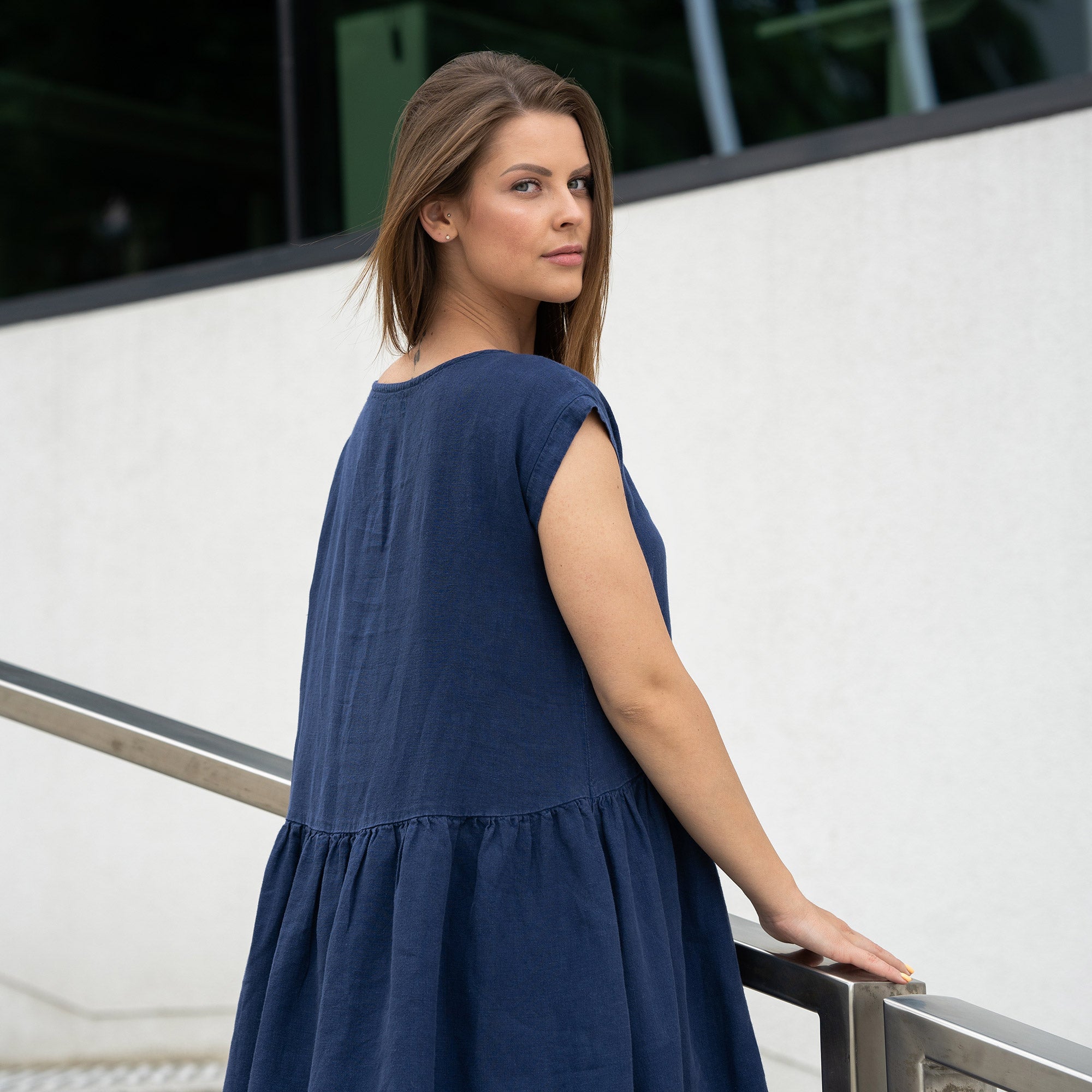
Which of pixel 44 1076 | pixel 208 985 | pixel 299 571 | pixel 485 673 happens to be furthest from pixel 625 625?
pixel 208 985

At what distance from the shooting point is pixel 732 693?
263cm

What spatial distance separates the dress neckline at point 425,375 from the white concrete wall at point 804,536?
3.29 feet

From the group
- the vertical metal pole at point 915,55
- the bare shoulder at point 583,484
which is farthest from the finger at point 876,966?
the vertical metal pole at point 915,55

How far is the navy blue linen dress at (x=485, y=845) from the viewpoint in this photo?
34.1 inches

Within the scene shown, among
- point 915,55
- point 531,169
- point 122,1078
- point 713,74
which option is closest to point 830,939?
point 531,169

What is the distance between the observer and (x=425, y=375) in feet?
3.19

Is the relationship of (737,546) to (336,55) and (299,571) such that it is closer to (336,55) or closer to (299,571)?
(299,571)

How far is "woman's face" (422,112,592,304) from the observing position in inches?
39.1

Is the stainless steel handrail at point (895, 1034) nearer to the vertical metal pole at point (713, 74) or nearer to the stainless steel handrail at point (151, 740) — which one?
the stainless steel handrail at point (151, 740)

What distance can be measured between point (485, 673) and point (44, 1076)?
8.49 ft

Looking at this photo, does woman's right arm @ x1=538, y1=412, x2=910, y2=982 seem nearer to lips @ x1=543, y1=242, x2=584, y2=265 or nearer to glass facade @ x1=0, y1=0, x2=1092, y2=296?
lips @ x1=543, y1=242, x2=584, y2=265

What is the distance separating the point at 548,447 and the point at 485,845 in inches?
11.8

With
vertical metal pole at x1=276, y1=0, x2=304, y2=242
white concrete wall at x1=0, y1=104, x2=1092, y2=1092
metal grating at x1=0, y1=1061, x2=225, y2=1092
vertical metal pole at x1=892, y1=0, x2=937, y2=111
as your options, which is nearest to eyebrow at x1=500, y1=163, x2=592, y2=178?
white concrete wall at x1=0, y1=104, x2=1092, y2=1092

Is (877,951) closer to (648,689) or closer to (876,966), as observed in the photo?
(876,966)
